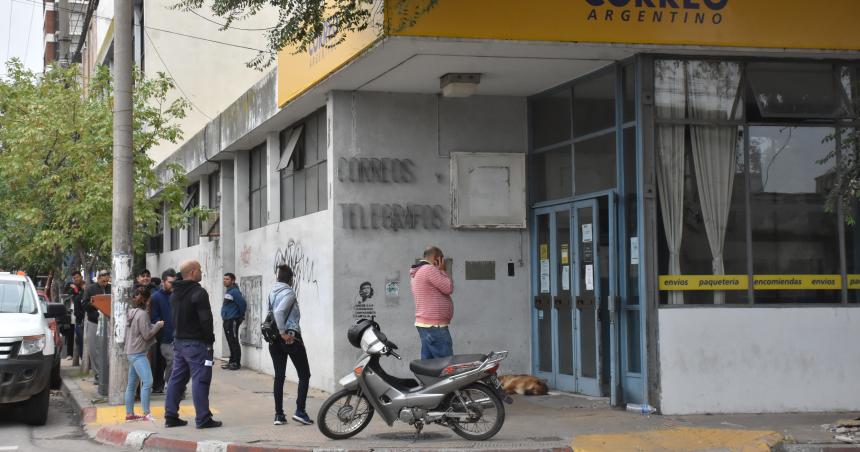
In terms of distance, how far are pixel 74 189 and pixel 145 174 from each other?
1.34 metres

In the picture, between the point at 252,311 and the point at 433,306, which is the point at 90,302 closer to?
the point at 252,311

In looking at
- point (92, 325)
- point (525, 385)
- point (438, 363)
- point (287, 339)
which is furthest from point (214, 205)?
point (438, 363)

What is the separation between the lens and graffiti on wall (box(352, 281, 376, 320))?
1373 cm

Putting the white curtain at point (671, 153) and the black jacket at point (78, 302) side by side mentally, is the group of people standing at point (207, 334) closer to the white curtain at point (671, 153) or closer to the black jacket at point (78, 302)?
the white curtain at point (671, 153)

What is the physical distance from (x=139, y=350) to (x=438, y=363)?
3.94 metres

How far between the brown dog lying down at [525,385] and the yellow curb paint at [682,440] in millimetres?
3336

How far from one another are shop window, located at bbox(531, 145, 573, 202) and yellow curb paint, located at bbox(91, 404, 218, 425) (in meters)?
5.39

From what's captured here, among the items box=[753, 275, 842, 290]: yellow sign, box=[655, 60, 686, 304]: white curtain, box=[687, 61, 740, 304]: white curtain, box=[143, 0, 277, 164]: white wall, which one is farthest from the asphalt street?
box=[143, 0, 277, 164]: white wall

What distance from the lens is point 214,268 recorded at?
22547 mm

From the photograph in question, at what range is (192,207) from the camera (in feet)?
85.0

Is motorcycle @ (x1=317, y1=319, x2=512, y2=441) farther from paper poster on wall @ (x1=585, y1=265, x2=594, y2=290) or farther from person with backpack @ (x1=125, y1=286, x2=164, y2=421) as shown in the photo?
paper poster on wall @ (x1=585, y1=265, x2=594, y2=290)

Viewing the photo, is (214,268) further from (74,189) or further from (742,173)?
(742,173)

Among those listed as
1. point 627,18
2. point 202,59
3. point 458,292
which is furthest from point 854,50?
point 202,59

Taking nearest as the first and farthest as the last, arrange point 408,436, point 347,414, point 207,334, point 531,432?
1. point 347,414
2. point 408,436
3. point 531,432
4. point 207,334
